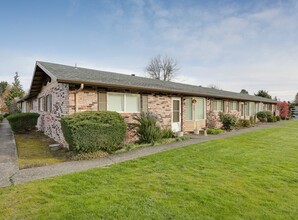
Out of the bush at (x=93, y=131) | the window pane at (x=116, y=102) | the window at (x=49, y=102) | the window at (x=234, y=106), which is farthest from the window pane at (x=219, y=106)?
the window at (x=49, y=102)

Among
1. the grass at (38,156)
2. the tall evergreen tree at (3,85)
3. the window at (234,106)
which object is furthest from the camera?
the tall evergreen tree at (3,85)

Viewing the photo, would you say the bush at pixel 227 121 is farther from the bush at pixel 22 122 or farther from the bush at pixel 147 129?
the bush at pixel 22 122

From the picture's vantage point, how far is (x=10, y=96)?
131ft

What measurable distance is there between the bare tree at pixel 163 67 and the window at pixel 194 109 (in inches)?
1141

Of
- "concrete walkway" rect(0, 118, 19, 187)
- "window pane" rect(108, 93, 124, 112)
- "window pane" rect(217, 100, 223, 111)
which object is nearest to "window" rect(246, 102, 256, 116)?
"window pane" rect(217, 100, 223, 111)

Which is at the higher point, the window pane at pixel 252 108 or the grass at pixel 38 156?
the window pane at pixel 252 108

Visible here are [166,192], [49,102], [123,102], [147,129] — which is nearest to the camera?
[166,192]

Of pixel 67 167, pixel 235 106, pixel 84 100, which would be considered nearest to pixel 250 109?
pixel 235 106

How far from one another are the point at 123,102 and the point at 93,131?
2858 millimetres

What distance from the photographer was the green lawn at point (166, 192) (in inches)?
123

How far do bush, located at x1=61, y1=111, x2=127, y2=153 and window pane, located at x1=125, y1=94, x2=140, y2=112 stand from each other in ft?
6.64

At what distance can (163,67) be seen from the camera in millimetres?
43031

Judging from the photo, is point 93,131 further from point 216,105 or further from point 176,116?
point 216,105

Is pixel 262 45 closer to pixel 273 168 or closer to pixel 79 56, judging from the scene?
pixel 273 168
